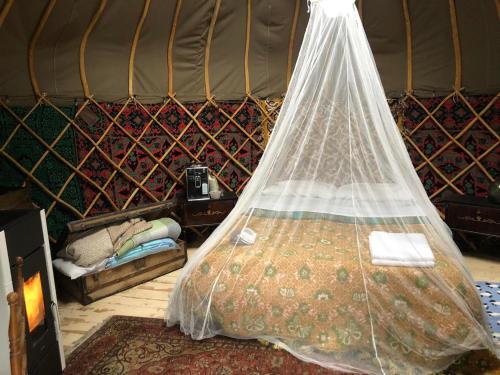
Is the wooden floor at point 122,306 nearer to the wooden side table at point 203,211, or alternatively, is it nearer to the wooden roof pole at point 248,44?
the wooden side table at point 203,211

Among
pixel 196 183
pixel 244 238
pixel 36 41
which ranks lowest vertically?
pixel 244 238

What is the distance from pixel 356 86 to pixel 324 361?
1.30 meters

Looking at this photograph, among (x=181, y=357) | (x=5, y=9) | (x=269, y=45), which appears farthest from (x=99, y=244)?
(x=269, y=45)

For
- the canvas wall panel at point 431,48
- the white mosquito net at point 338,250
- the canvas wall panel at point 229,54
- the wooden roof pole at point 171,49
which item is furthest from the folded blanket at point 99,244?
the canvas wall panel at point 431,48

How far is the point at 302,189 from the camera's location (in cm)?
208

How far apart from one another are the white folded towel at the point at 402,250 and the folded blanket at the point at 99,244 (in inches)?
63.1

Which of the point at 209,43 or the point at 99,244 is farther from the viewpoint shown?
the point at 209,43

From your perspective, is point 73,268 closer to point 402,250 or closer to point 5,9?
point 5,9

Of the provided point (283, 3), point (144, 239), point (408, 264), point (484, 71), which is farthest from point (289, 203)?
point (484, 71)

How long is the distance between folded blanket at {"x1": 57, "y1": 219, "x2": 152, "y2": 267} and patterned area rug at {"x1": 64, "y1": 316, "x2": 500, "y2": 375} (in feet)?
1.68

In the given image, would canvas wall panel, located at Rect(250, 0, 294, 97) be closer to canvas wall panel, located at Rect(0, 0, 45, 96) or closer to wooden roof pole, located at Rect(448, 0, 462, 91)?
wooden roof pole, located at Rect(448, 0, 462, 91)

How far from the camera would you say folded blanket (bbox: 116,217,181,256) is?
8.34 ft

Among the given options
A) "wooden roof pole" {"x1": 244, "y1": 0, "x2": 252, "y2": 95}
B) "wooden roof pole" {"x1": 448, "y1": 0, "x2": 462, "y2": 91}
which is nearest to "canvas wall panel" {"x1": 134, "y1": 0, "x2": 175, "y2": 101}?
"wooden roof pole" {"x1": 244, "y1": 0, "x2": 252, "y2": 95}

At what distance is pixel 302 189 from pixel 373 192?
36 centimetres
